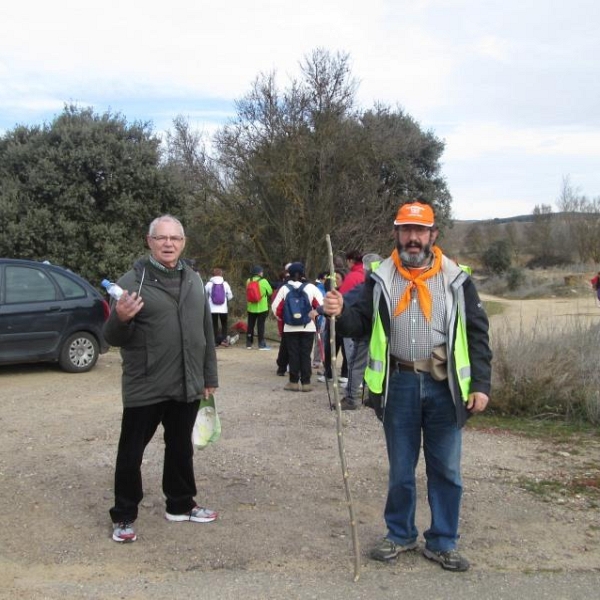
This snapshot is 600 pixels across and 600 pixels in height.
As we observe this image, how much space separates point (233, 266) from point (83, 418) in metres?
13.5

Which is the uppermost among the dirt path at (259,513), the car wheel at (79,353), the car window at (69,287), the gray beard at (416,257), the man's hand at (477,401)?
the gray beard at (416,257)

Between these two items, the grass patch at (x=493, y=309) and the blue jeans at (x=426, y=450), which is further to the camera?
the grass patch at (x=493, y=309)

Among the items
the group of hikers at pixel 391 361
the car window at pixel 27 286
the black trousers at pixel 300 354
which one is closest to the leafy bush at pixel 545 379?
the black trousers at pixel 300 354

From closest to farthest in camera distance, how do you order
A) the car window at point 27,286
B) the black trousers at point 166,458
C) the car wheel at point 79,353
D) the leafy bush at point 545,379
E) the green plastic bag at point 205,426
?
the black trousers at point 166,458, the green plastic bag at point 205,426, the leafy bush at point 545,379, the car window at point 27,286, the car wheel at point 79,353

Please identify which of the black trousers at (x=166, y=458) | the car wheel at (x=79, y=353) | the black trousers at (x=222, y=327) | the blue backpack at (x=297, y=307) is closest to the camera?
the black trousers at (x=166, y=458)

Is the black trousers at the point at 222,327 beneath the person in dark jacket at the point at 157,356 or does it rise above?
beneath

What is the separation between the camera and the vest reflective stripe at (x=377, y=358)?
157 inches

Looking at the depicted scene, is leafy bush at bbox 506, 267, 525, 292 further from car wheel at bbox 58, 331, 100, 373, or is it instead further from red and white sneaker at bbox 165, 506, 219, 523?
red and white sneaker at bbox 165, 506, 219, 523

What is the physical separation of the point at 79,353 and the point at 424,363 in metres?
7.69

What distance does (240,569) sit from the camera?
3996 mm

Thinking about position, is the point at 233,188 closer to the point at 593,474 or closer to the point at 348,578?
the point at 593,474

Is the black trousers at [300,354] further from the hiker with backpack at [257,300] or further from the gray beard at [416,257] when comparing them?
the gray beard at [416,257]

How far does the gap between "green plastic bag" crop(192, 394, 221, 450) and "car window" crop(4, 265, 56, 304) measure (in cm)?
608

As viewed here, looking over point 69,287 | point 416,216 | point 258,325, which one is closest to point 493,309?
point 258,325
